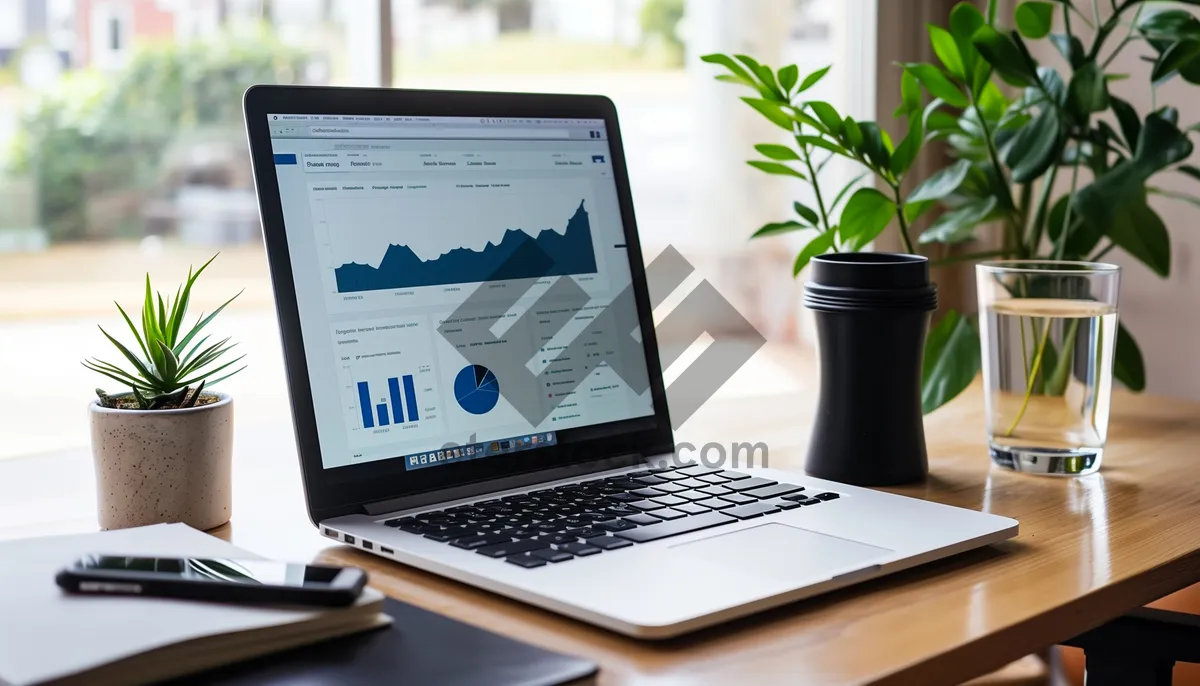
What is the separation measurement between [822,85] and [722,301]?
36.7 inches

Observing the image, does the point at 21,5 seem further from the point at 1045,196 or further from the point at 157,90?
the point at 1045,196

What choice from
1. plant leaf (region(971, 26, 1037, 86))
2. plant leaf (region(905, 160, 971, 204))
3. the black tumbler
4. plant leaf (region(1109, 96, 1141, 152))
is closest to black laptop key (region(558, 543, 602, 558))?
the black tumbler

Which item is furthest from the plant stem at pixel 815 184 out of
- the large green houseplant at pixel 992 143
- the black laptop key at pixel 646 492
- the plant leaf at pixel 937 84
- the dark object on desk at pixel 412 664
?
the dark object on desk at pixel 412 664

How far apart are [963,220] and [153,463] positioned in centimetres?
92

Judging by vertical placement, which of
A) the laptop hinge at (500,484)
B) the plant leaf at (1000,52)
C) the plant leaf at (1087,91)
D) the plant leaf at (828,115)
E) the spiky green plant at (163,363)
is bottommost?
the laptop hinge at (500,484)

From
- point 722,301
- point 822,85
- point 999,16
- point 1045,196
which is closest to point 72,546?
point 722,301

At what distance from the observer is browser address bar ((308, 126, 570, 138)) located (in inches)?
33.8

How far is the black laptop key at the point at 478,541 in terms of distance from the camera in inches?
28.4

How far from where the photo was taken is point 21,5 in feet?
4.21

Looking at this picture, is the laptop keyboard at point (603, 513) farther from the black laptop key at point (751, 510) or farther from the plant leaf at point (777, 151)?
the plant leaf at point (777, 151)

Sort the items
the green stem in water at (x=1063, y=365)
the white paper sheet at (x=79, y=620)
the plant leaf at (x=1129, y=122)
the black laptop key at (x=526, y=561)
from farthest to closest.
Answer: the plant leaf at (x=1129, y=122) → the green stem in water at (x=1063, y=365) → the black laptop key at (x=526, y=561) → the white paper sheet at (x=79, y=620)

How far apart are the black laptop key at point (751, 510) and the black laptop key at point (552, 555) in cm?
15

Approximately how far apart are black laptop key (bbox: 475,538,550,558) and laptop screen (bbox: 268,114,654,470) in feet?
0.47

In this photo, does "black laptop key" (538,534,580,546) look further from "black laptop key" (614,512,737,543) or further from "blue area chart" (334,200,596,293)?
"blue area chart" (334,200,596,293)
